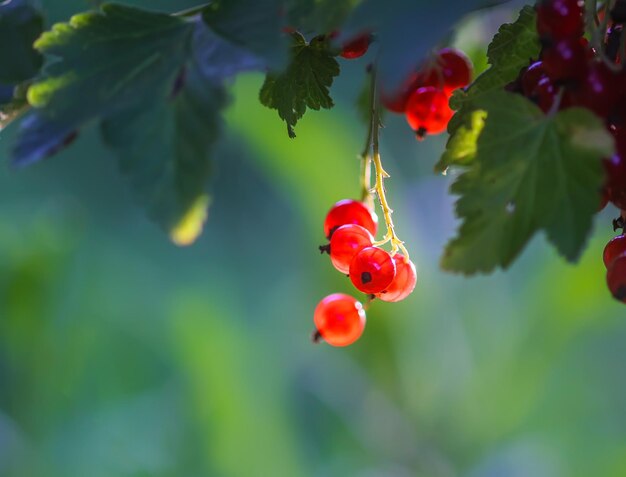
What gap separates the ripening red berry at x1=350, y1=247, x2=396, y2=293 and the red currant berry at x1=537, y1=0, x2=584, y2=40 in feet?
0.60

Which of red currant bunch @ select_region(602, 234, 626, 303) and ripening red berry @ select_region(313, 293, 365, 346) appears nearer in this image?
red currant bunch @ select_region(602, 234, 626, 303)

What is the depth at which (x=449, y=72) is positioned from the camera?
24.5 inches

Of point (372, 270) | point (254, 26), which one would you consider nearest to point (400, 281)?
point (372, 270)

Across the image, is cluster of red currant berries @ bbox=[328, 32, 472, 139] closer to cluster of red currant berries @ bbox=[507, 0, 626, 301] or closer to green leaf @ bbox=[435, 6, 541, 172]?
green leaf @ bbox=[435, 6, 541, 172]

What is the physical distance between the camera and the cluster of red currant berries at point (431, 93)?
1.90ft

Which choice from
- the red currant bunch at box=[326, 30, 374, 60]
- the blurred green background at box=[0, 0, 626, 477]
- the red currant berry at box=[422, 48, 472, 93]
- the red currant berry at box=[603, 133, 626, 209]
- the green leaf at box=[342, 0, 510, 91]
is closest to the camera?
the green leaf at box=[342, 0, 510, 91]

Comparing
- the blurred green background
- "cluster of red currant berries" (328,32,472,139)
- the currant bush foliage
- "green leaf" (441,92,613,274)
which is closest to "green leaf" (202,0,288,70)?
the currant bush foliage

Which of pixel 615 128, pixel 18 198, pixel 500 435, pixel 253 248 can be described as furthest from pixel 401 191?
pixel 615 128

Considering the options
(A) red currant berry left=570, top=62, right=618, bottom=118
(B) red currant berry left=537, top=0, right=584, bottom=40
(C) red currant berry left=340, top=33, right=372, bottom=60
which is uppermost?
(B) red currant berry left=537, top=0, right=584, bottom=40

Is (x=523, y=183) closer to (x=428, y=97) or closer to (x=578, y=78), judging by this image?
(x=578, y=78)

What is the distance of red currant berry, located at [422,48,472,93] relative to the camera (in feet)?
2.00

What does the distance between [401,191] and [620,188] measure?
2467 mm

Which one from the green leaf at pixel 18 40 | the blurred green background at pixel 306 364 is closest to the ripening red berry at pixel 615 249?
the green leaf at pixel 18 40

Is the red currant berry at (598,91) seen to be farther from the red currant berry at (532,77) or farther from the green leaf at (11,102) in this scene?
the green leaf at (11,102)
